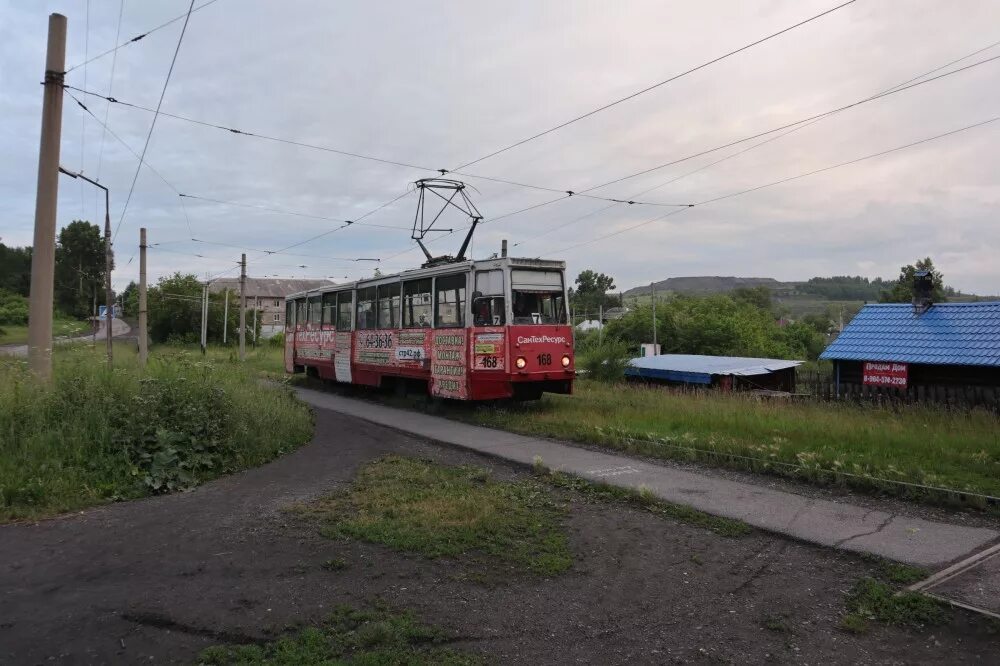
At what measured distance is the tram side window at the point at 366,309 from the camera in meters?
18.9

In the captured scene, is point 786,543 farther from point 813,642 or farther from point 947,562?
point 813,642

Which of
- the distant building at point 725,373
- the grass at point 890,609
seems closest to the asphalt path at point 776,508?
the grass at point 890,609

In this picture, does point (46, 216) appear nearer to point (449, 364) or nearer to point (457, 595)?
point (449, 364)

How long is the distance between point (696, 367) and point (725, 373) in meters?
1.42

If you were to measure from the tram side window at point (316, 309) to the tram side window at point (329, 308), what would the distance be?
38 cm

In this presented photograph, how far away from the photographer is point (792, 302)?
448 feet

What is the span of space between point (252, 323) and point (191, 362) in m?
56.0

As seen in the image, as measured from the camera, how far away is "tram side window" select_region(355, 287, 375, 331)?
18.9 meters

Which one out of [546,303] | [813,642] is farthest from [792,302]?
[813,642]

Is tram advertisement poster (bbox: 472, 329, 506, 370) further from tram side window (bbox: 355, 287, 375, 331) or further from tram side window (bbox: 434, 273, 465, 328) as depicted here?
tram side window (bbox: 355, 287, 375, 331)

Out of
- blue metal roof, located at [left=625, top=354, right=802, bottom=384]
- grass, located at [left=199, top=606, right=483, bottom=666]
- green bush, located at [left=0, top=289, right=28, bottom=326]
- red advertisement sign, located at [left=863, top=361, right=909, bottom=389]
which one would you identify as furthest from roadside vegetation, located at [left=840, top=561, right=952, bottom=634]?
green bush, located at [left=0, top=289, right=28, bottom=326]

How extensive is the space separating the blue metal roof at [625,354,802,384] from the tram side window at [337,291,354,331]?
9.89 meters

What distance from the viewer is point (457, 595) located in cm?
481

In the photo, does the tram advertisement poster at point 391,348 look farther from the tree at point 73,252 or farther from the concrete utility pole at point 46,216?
the tree at point 73,252
